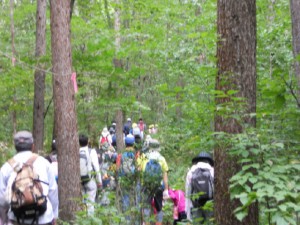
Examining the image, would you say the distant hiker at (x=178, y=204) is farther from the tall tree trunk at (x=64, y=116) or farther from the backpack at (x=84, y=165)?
the tall tree trunk at (x=64, y=116)

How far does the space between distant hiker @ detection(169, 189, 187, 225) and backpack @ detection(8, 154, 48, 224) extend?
3.85 meters

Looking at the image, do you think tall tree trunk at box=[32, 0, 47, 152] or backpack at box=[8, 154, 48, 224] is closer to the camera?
backpack at box=[8, 154, 48, 224]

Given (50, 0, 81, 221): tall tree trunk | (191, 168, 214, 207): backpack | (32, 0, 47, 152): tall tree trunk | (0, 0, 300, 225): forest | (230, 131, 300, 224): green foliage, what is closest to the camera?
(230, 131, 300, 224): green foliage

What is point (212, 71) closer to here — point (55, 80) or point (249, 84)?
point (249, 84)

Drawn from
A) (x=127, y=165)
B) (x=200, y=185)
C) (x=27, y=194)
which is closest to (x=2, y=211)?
(x=27, y=194)

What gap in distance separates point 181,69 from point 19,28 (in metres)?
11.1

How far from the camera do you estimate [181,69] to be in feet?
42.2

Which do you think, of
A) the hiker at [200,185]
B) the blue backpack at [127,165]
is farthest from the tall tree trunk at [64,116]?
the hiker at [200,185]

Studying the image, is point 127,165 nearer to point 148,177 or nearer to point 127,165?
point 127,165

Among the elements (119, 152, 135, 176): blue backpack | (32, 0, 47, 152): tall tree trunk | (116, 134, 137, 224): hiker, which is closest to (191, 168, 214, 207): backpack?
(116, 134, 137, 224): hiker

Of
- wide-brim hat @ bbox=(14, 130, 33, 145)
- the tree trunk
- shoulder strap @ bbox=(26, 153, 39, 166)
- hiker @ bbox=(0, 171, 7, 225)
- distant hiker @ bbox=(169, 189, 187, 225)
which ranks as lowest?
distant hiker @ bbox=(169, 189, 187, 225)

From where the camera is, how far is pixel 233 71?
16.2 ft

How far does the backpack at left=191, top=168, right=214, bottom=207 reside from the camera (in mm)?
6938

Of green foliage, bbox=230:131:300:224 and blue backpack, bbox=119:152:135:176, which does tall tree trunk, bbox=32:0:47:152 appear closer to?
blue backpack, bbox=119:152:135:176
